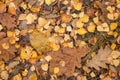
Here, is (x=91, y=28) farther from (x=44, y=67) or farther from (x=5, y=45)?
(x=5, y=45)

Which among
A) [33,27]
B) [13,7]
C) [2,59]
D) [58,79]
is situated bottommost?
[58,79]

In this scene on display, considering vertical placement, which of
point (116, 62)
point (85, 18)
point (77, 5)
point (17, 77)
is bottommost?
point (17, 77)

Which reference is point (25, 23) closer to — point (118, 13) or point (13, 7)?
point (13, 7)

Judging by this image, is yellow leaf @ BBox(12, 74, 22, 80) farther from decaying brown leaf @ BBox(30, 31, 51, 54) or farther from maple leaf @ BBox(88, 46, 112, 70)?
maple leaf @ BBox(88, 46, 112, 70)

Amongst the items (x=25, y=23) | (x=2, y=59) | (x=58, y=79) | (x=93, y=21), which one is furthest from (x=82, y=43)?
(x=2, y=59)

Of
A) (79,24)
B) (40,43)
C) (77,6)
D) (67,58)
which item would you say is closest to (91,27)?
(79,24)

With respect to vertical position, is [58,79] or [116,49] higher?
[116,49]

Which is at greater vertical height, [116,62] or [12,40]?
[12,40]
